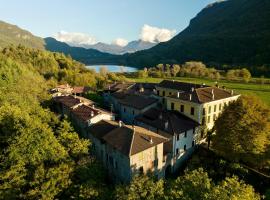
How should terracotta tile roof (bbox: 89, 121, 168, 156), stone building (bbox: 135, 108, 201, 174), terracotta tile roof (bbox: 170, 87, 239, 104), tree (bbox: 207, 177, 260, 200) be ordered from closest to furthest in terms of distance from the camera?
tree (bbox: 207, 177, 260, 200) < terracotta tile roof (bbox: 89, 121, 168, 156) < stone building (bbox: 135, 108, 201, 174) < terracotta tile roof (bbox: 170, 87, 239, 104)

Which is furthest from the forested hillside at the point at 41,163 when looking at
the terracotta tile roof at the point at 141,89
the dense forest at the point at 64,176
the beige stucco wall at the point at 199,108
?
the terracotta tile roof at the point at 141,89

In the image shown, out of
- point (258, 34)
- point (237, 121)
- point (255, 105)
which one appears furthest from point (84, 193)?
point (258, 34)

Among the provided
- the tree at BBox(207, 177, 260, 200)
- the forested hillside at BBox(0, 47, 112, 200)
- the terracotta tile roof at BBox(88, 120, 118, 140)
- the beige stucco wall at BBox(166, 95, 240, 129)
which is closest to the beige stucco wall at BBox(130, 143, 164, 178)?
the forested hillside at BBox(0, 47, 112, 200)

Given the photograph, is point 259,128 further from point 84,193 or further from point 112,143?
point 84,193

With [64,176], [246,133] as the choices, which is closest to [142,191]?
[64,176]

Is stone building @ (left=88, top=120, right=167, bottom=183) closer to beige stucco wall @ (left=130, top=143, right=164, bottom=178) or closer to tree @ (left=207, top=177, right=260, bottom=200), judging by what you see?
beige stucco wall @ (left=130, top=143, right=164, bottom=178)
